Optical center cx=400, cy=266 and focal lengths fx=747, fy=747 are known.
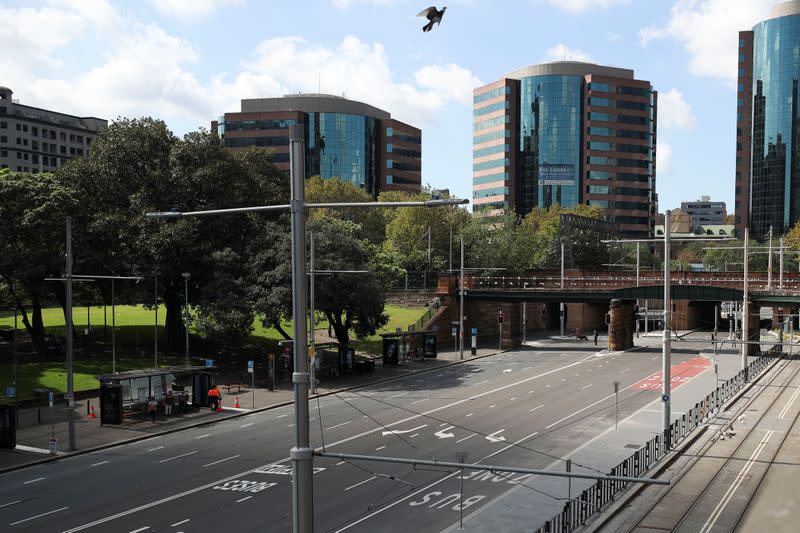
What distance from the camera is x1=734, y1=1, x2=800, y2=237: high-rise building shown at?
570 feet

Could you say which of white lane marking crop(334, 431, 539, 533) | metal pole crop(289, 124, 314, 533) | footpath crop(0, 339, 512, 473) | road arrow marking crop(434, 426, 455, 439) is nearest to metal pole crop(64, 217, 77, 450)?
footpath crop(0, 339, 512, 473)

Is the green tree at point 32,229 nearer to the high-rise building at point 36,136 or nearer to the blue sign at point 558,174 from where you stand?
the high-rise building at point 36,136

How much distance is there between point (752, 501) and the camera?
80.4 feet

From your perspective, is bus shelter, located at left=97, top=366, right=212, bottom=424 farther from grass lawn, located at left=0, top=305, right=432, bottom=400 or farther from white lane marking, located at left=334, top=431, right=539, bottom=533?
white lane marking, located at left=334, top=431, right=539, bottom=533

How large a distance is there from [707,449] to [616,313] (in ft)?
145

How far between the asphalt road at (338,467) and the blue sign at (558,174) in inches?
5111

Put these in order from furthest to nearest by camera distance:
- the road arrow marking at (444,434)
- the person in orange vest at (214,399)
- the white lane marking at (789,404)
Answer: the person in orange vest at (214,399) < the white lane marking at (789,404) < the road arrow marking at (444,434)

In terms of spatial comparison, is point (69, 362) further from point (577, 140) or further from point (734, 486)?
point (577, 140)

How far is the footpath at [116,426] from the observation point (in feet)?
109

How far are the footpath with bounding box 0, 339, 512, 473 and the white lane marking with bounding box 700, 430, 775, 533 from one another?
996 inches

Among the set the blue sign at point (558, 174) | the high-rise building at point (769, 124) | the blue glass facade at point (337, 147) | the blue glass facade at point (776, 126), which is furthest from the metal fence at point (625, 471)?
the high-rise building at point (769, 124)

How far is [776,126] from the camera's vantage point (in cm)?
17662

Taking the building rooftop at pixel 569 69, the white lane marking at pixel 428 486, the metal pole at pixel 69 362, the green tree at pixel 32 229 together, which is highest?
the building rooftop at pixel 569 69

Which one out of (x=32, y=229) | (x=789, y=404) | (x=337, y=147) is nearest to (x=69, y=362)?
(x=32, y=229)
